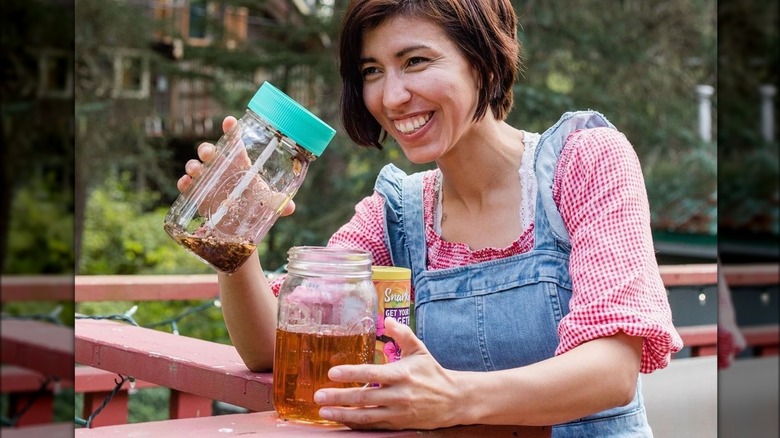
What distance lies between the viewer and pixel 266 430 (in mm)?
1005

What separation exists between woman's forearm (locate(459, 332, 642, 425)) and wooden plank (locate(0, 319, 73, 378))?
61 cm

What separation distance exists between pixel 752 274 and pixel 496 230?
1.11 m

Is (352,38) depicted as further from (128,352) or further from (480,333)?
(128,352)

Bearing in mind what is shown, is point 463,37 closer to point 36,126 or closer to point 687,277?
point 36,126

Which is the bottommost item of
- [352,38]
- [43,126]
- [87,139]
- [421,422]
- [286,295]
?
[421,422]

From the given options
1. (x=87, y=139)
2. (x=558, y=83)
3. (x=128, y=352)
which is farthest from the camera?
(x=558, y=83)

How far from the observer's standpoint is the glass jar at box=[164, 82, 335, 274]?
118cm

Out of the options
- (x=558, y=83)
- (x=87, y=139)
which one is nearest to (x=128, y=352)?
(x=87, y=139)

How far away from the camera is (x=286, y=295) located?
3.48 feet

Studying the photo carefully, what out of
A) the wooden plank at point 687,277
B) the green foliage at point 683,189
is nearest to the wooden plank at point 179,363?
the wooden plank at point 687,277

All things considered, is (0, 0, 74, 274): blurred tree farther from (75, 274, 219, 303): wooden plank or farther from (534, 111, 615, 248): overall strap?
(75, 274, 219, 303): wooden plank

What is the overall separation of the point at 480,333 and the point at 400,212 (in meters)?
0.31

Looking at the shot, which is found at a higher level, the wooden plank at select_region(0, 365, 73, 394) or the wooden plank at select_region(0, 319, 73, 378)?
the wooden plank at select_region(0, 319, 73, 378)

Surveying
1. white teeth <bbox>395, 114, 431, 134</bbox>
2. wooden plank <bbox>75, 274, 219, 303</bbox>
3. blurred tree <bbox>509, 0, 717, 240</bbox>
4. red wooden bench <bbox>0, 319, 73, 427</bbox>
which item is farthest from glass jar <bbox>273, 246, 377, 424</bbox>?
blurred tree <bbox>509, 0, 717, 240</bbox>
